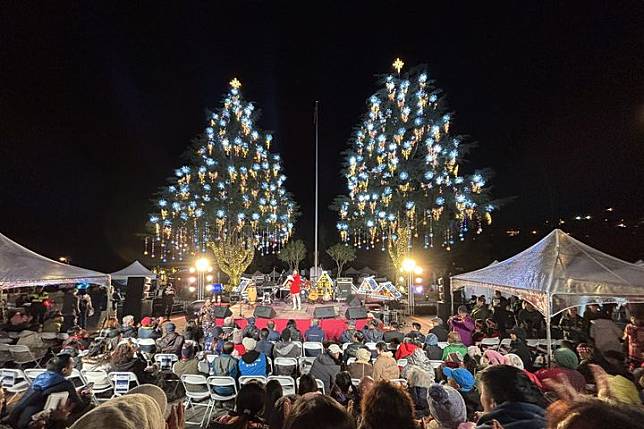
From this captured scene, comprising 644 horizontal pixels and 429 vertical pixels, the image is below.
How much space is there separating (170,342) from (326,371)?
15.8 ft

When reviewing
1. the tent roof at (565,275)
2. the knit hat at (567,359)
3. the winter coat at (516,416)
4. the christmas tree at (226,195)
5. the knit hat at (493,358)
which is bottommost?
the knit hat at (493,358)

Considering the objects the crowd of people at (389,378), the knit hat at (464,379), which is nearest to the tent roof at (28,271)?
the crowd of people at (389,378)

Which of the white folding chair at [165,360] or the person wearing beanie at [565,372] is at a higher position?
the person wearing beanie at [565,372]

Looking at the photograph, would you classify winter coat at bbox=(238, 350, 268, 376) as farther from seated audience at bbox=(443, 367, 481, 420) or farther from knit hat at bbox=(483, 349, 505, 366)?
knit hat at bbox=(483, 349, 505, 366)

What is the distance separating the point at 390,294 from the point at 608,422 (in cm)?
1652

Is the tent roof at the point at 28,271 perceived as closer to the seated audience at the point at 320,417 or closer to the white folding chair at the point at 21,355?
the white folding chair at the point at 21,355

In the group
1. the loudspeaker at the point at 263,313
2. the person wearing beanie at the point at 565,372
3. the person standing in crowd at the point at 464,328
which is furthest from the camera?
the loudspeaker at the point at 263,313

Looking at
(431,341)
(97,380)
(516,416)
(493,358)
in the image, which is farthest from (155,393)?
(431,341)

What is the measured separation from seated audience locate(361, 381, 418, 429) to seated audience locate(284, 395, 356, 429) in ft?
2.35

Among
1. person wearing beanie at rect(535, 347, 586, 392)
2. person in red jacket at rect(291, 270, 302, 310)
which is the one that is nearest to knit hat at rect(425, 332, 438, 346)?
person wearing beanie at rect(535, 347, 586, 392)

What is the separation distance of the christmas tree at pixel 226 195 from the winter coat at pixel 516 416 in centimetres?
2063

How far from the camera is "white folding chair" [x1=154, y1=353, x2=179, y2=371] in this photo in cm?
757

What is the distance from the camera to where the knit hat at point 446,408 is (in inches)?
142

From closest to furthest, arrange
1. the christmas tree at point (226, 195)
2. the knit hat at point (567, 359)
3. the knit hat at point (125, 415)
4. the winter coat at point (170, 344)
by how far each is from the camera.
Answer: the knit hat at point (125, 415), the knit hat at point (567, 359), the winter coat at point (170, 344), the christmas tree at point (226, 195)
